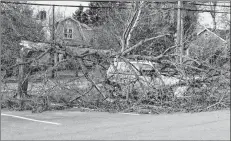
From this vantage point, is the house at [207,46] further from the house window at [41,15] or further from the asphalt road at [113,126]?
the house window at [41,15]

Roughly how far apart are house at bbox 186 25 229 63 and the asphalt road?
3.55ft

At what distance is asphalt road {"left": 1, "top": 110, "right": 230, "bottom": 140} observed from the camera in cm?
546

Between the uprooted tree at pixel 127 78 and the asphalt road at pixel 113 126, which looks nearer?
the asphalt road at pixel 113 126

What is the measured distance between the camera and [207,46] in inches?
282

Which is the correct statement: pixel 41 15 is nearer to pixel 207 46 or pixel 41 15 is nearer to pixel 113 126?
pixel 207 46

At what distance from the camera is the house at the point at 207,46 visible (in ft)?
22.0

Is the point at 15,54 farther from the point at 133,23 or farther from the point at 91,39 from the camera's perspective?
the point at 133,23

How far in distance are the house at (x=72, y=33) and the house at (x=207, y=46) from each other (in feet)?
7.97

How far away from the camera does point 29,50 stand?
8.06m

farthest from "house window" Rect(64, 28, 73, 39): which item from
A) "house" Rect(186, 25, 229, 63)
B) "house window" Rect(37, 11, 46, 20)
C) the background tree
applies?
"house" Rect(186, 25, 229, 63)

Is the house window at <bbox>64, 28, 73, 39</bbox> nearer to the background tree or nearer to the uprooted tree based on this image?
the background tree

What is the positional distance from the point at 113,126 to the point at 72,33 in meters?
3.62

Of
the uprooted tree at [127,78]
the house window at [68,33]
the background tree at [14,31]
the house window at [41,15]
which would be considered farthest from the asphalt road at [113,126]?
the house window at [41,15]

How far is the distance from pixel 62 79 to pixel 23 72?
2.96ft
